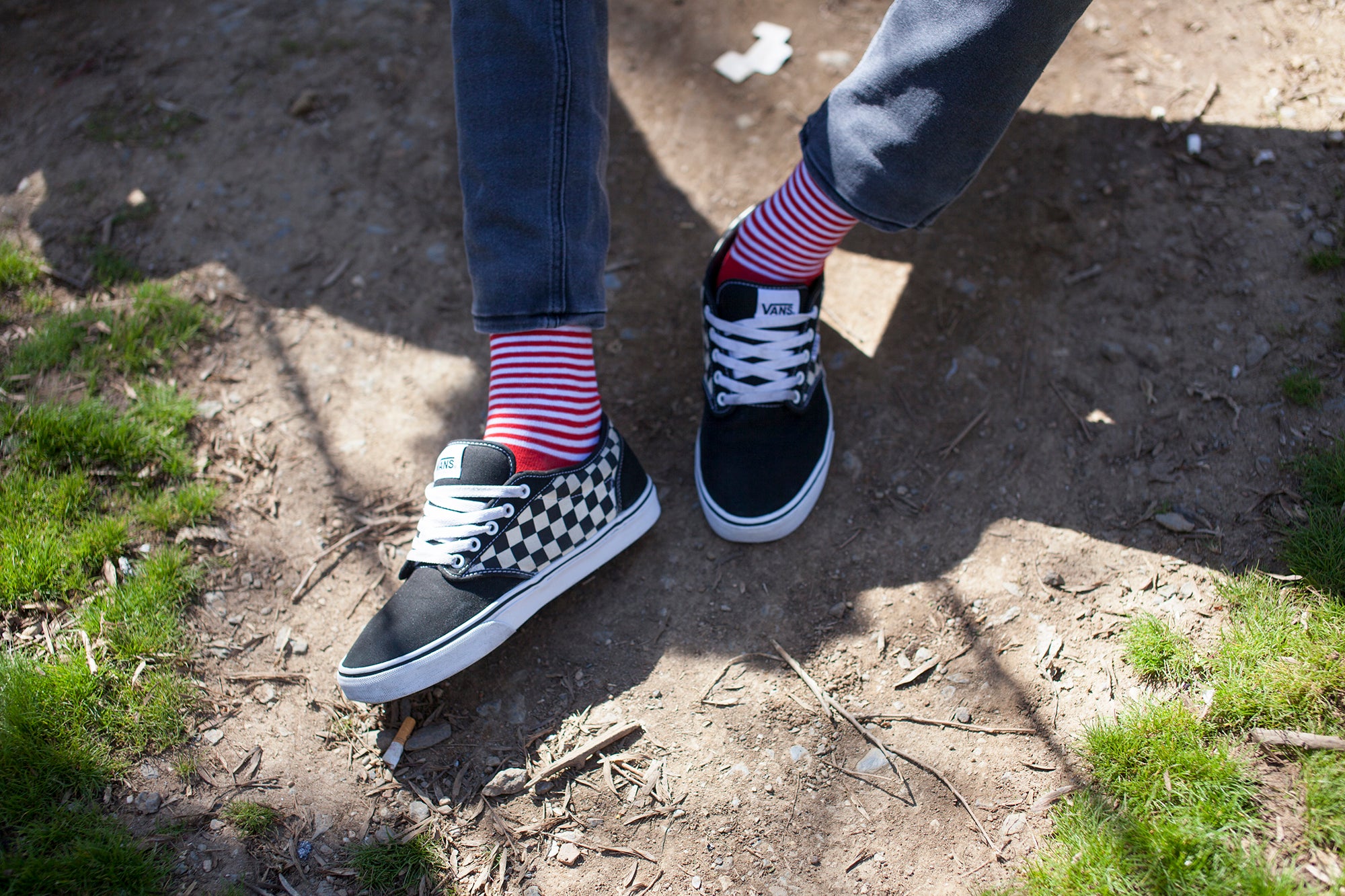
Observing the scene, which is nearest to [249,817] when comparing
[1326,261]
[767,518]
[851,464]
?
[767,518]

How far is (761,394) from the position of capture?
6.28ft

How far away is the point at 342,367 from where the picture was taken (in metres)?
2.20

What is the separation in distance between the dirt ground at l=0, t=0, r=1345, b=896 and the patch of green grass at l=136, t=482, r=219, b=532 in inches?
2.7

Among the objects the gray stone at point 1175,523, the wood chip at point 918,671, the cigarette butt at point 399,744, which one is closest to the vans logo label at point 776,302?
the wood chip at point 918,671

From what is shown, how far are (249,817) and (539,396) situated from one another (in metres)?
0.99

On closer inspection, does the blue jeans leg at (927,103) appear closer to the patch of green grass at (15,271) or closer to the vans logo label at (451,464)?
the vans logo label at (451,464)

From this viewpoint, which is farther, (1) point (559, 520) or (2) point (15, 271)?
(2) point (15, 271)

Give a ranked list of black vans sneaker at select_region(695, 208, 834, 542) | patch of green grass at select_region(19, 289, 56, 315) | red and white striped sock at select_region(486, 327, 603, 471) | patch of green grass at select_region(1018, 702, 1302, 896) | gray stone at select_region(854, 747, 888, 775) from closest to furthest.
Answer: patch of green grass at select_region(1018, 702, 1302, 896) < gray stone at select_region(854, 747, 888, 775) < red and white striped sock at select_region(486, 327, 603, 471) < black vans sneaker at select_region(695, 208, 834, 542) < patch of green grass at select_region(19, 289, 56, 315)

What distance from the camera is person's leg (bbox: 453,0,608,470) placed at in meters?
1.54

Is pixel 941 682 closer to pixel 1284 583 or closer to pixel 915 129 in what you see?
pixel 1284 583

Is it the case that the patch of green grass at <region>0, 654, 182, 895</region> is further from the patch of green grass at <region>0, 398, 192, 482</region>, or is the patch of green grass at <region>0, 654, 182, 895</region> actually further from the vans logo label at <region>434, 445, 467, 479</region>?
the vans logo label at <region>434, 445, 467, 479</region>

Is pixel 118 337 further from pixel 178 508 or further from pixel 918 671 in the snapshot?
pixel 918 671

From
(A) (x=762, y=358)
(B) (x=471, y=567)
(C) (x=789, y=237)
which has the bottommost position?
(B) (x=471, y=567)

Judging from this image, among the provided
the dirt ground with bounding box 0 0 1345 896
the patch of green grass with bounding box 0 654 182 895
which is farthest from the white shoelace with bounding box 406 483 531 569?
the patch of green grass with bounding box 0 654 182 895
